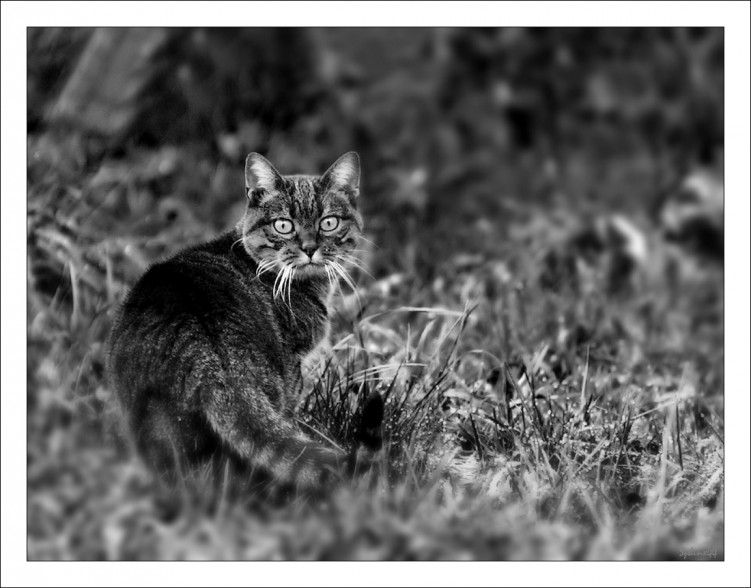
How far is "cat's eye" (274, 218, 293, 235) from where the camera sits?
124 inches

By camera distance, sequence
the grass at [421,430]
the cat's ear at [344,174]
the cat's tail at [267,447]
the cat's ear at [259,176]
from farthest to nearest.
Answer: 1. the cat's ear at [344,174]
2. the cat's ear at [259,176]
3. the grass at [421,430]
4. the cat's tail at [267,447]

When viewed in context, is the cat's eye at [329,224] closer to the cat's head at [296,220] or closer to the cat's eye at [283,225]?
the cat's head at [296,220]

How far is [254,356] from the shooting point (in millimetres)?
2869

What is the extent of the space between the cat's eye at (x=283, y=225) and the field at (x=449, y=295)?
1.20ft

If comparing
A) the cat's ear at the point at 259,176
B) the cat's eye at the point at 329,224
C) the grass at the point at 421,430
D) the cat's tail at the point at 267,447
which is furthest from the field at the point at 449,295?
the cat's ear at the point at 259,176

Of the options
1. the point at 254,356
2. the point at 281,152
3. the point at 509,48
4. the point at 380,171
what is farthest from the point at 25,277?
the point at 509,48

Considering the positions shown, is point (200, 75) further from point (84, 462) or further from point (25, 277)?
point (84, 462)

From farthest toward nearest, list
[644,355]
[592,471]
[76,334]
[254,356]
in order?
[644,355] → [76,334] → [592,471] → [254,356]

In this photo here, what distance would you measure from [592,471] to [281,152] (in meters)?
2.54

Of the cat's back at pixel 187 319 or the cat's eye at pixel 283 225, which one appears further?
the cat's eye at pixel 283 225

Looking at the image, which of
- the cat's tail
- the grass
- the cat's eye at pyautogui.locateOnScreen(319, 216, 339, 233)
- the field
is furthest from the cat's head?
the cat's tail

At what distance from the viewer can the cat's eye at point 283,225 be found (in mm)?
3156

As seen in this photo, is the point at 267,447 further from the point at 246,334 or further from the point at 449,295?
the point at 449,295

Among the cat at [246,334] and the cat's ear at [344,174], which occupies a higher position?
the cat's ear at [344,174]
